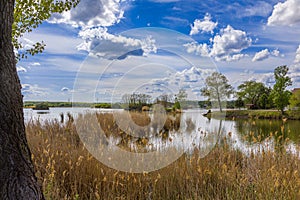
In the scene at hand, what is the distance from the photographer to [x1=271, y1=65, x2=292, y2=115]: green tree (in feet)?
118

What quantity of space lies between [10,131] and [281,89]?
137 feet

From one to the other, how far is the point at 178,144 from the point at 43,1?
5519 millimetres

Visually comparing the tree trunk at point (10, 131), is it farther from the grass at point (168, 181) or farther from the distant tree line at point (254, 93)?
the distant tree line at point (254, 93)

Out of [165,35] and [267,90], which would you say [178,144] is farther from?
[267,90]

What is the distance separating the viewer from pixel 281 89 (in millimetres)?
38656

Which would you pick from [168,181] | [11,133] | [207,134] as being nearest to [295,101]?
[207,134]

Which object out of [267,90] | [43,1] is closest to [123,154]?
[43,1]

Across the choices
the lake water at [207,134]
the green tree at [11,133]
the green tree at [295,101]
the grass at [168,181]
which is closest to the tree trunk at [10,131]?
the green tree at [11,133]

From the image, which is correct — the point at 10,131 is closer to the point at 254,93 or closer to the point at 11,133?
the point at 11,133

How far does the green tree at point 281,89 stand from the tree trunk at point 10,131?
38220mm

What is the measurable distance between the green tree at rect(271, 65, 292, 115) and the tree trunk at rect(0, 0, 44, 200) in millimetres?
38220

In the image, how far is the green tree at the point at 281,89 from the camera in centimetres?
3591

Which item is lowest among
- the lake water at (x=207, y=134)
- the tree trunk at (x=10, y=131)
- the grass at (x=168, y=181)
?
the grass at (x=168, y=181)

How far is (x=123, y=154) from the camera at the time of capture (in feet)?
16.2
